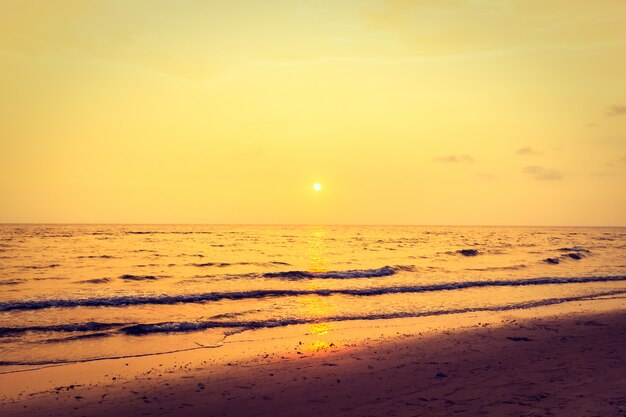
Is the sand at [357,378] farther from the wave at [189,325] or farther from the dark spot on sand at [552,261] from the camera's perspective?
the dark spot on sand at [552,261]

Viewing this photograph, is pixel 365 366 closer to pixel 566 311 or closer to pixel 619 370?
pixel 619 370

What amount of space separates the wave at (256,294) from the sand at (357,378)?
8619mm

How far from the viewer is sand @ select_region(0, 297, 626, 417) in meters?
8.20

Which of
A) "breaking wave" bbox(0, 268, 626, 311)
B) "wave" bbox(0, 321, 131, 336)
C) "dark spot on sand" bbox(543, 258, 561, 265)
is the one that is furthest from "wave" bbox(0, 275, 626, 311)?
"dark spot on sand" bbox(543, 258, 561, 265)

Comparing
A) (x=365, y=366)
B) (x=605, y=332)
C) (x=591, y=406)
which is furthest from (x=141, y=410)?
(x=605, y=332)

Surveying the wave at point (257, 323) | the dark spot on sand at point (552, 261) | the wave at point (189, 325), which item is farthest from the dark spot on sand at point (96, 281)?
the dark spot on sand at point (552, 261)

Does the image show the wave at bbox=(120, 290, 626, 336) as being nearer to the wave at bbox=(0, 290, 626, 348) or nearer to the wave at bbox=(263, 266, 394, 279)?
the wave at bbox=(0, 290, 626, 348)

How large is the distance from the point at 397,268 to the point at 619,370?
26.4m

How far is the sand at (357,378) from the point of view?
8.20 meters

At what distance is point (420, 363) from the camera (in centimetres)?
1098

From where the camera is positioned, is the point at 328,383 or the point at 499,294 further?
the point at 499,294

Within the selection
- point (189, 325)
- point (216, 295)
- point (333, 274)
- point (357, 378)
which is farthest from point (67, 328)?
point (333, 274)

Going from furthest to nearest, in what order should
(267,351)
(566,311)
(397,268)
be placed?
(397,268), (566,311), (267,351)

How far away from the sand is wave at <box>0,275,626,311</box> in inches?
339
